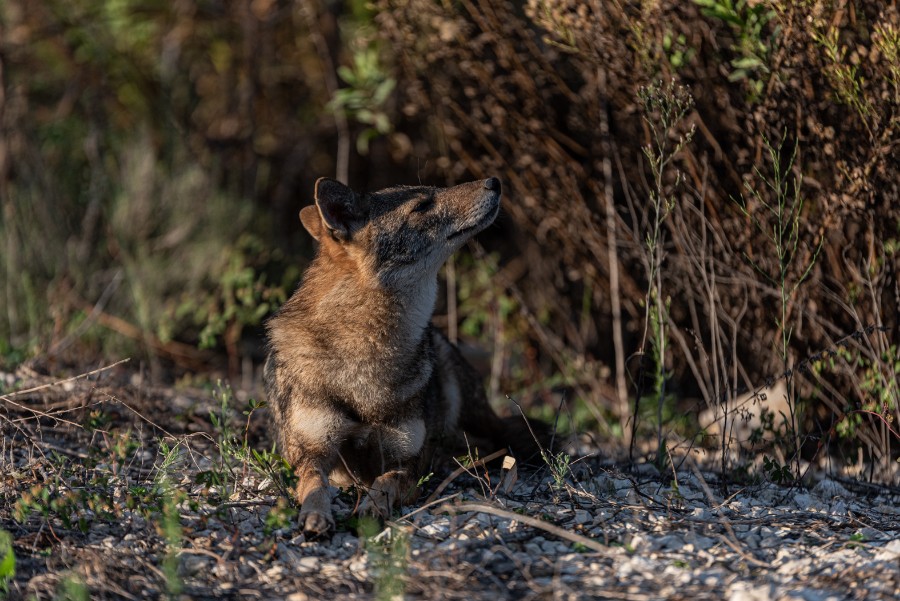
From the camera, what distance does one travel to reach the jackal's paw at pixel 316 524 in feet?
14.4

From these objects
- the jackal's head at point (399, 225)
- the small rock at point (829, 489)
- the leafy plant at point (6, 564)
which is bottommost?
the small rock at point (829, 489)

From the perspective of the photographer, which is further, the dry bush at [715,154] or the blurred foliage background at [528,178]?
the blurred foliage background at [528,178]

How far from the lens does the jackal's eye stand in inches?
212

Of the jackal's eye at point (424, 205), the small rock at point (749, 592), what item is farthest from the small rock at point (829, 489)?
the jackal's eye at point (424, 205)

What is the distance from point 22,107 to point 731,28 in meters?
7.19

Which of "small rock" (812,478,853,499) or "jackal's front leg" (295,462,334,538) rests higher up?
A: "jackal's front leg" (295,462,334,538)

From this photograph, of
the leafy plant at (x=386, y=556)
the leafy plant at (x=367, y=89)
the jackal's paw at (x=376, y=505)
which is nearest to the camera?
the leafy plant at (x=386, y=556)

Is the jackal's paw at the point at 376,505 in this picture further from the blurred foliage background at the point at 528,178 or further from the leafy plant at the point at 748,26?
the leafy plant at the point at 748,26

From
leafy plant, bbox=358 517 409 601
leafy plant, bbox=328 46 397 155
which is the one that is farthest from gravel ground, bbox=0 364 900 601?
leafy plant, bbox=328 46 397 155

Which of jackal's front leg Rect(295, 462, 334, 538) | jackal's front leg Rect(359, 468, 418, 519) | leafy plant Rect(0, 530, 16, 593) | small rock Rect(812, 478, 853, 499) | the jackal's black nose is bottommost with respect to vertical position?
small rock Rect(812, 478, 853, 499)

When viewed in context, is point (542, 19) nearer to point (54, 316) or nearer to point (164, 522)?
point (164, 522)

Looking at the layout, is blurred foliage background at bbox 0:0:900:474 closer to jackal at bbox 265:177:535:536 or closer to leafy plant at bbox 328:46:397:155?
leafy plant at bbox 328:46:397:155

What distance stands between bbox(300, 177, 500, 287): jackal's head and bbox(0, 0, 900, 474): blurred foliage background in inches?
37.7

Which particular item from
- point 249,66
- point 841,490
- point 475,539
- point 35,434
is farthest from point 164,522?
point 249,66
